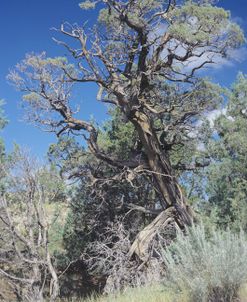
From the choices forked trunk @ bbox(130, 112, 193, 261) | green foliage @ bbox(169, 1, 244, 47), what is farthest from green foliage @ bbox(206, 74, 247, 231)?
green foliage @ bbox(169, 1, 244, 47)

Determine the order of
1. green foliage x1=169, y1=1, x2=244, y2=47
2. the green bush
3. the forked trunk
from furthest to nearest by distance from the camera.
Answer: the forked trunk < green foliage x1=169, y1=1, x2=244, y2=47 < the green bush

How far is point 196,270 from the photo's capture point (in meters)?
6.11

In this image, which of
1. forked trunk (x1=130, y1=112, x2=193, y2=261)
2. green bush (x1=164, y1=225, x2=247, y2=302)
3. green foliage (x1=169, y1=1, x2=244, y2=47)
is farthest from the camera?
forked trunk (x1=130, y1=112, x2=193, y2=261)

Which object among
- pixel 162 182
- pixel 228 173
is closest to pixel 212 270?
pixel 162 182

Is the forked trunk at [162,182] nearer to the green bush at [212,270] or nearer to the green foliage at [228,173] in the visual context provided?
the green foliage at [228,173]

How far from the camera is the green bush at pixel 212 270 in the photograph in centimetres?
590

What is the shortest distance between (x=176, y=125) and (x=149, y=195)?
13.3ft

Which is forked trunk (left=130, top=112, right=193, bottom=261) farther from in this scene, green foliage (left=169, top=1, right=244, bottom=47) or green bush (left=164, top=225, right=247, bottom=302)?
green bush (left=164, top=225, right=247, bottom=302)

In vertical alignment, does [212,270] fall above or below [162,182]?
below

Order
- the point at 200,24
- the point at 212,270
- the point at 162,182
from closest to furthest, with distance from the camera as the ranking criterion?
the point at 212,270
the point at 200,24
the point at 162,182

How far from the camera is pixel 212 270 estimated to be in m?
5.96

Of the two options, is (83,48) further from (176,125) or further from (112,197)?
(112,197)

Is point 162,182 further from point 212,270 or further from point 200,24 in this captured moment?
point 212,270

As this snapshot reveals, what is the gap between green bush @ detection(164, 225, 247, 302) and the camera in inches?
232
